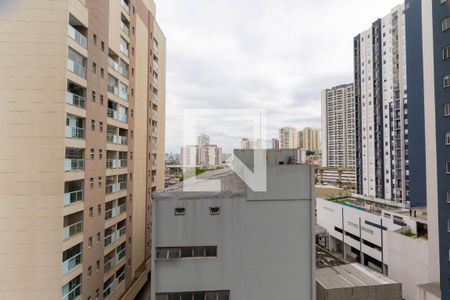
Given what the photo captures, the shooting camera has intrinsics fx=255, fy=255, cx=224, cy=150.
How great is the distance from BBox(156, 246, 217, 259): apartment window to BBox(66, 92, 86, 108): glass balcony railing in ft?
15.8

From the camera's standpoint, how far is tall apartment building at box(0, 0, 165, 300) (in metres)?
6.50

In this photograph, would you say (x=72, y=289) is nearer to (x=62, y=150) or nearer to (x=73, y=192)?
(x=73, y=192)

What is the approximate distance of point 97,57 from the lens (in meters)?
8.70

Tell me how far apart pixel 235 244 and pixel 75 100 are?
6219 mm

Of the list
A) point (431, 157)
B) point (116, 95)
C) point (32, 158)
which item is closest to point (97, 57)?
point (116, 95)

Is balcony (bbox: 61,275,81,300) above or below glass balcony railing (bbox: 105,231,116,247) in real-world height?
below

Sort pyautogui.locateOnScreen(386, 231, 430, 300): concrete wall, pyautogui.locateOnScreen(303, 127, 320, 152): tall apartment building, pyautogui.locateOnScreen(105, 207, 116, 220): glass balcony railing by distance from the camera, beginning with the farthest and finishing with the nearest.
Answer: pyautogui.locateOnScreen(303, 127, 320, 152): tall apartment building, pyautogui.locateOnScreen(386, 231, 430, 300): concrete wall, pyautogui.locateOnScreen(105, 207, 116, 220): glass balcony railing

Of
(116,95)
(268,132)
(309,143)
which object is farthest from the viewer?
(309,143)

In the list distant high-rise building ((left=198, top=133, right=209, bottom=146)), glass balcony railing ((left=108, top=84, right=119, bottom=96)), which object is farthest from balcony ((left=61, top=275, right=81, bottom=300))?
glass balcony railing ((left=108, top=84, right=119, bottom=96))

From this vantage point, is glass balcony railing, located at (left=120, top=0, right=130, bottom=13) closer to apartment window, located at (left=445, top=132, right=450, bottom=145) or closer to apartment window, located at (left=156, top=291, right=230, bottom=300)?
apartment window, located at (left=156, top=291, right=230, bottom=300)

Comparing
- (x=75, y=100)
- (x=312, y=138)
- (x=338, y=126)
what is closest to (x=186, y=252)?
(x=75, y=100)

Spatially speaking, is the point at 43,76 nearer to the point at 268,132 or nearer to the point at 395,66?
the point at 268,132

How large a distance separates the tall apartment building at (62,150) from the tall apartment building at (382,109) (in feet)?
77.9

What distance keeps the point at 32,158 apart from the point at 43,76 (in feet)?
7.13
